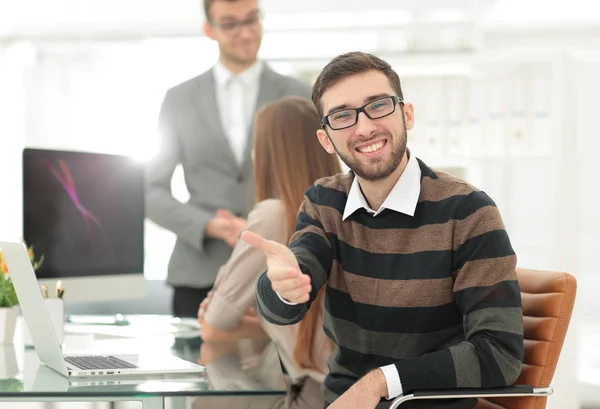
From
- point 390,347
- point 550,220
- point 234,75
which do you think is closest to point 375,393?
point 390,347

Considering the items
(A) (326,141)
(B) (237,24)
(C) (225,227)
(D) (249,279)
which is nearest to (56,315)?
(D) (249,279)

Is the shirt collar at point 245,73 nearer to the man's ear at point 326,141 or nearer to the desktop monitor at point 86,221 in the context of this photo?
the desktop monitor at point 86,221

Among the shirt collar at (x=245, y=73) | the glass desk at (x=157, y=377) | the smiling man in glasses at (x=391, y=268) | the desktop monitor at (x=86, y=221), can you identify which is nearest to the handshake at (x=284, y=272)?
the smiling man in glasses at (x=391, y=268)

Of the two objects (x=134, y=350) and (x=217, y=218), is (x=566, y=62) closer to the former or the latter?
(x=217, y=218)

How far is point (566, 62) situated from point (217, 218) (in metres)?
1.96

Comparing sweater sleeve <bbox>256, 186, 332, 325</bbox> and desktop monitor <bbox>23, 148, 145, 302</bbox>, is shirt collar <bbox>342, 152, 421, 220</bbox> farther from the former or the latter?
desktop monitor <bbox>23, 148, 145, 302</bbox>

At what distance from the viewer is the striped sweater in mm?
1723

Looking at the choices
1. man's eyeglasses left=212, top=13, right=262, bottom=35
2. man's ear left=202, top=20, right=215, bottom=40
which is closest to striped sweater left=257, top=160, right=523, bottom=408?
man's eyeglasses left=212, top=13, right=262, bottom=35

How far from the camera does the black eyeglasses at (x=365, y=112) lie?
188cm

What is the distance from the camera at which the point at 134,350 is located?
2.23 metres

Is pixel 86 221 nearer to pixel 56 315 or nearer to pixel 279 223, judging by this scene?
pixel 56 315

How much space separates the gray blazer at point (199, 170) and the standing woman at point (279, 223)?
943mm

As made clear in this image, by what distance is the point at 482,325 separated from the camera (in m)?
1.73

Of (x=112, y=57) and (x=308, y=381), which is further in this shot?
(x=112, y=57)
